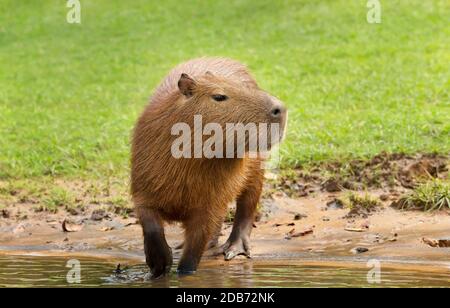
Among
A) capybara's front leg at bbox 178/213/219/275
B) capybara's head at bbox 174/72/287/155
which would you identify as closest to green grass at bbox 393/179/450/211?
capybara's front leg at bbox 178/213/219/275

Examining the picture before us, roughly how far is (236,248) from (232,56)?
7.88 m

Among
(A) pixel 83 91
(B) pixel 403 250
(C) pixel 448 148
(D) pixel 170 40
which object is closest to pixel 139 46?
(D) pixel 170 40

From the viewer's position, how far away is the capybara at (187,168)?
594cm

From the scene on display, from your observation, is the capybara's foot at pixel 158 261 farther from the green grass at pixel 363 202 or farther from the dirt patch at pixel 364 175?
the dirt patch at pixel 364 175

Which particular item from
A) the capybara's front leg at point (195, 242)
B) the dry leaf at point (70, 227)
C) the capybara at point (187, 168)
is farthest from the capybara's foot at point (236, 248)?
the dry leaf at point (70, 227)

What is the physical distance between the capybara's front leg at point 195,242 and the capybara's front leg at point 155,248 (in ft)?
0.34

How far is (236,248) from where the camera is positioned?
22.8 feet

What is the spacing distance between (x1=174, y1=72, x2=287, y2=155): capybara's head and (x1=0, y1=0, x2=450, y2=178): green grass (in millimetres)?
3136

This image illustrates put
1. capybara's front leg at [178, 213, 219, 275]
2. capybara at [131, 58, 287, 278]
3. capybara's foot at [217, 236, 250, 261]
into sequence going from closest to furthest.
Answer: capybara at [131, 58, 287, 278]
capybara's front leg at [178, 213, 219, 275]
capybara's foot at [217, 236, 250, 261]

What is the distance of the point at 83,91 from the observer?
13.4 meters

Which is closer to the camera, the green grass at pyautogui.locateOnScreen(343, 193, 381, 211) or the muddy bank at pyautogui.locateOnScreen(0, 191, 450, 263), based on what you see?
the muddy bank at pyautogui.locateOnScreen(0, 191, 450, 263)

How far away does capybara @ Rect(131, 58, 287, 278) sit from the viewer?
5938 mm

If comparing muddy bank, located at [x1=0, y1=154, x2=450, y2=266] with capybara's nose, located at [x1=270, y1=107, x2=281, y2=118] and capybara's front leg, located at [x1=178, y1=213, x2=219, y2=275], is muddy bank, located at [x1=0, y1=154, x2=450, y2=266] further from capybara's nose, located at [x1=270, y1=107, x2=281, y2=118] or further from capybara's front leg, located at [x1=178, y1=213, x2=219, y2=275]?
capybara's nose, located at [x1=270, y1=107, x2=281, y2=118]

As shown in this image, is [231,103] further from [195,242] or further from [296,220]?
[296,220]
